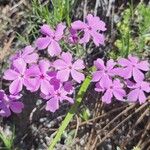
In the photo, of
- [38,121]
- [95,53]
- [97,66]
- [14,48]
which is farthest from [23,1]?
[97,66]

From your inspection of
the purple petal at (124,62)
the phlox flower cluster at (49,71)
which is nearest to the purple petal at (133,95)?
the purple petal at (124,62)

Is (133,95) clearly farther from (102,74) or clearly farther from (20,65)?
(20,65)

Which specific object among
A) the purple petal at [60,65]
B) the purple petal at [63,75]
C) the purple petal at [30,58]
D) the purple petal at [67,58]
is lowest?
the purple petal at [63,75]

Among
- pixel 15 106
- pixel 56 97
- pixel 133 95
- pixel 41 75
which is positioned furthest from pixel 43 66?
pixel 133 95

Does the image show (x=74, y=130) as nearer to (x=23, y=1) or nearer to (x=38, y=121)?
(x=38, y=121)

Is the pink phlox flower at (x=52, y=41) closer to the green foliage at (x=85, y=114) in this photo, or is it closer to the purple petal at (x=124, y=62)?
the purple petal at (x=124, y=62)

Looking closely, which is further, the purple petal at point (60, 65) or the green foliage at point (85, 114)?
the green foliage at point (85, 114)

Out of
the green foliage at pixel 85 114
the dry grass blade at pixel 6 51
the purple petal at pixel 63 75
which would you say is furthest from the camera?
the dry grass blade at pixel 6 51
